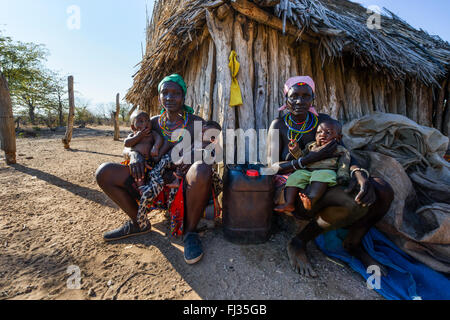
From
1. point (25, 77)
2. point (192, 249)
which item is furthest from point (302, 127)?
point (25, 77)

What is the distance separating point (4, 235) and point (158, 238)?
5.07ft

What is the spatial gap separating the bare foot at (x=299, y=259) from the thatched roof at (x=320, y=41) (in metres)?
2.48

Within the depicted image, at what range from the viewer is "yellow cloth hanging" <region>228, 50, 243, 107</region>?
2785mm

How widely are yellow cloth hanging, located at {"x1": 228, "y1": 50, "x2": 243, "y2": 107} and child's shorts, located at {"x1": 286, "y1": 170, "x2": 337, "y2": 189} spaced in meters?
1.41

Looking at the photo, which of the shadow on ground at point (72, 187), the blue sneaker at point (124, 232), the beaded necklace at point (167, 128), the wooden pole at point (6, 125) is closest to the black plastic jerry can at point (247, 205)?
the beaded necklace at point (167, 128)

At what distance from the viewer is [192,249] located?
1.75 metres

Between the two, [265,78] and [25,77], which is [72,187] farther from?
[25,77]

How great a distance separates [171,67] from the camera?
3.83 meters

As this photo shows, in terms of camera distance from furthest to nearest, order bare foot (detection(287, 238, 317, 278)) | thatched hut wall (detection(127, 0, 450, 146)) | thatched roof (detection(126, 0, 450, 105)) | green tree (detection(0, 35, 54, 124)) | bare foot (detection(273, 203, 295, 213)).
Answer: green tree (detection(0, 35, 54, 124)) → thatched hut wall (detection(127, 0, 450, 146)) → thatched roof (detection(126, 0, 450, 105)) → bare foot (detection(273, 203, 295, 213)) → bare foot (detection(287, 238, 317, 278))

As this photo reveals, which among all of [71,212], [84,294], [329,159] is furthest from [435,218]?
[71,212]

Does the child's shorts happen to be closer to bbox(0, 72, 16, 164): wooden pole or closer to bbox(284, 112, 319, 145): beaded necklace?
bbox(284, 112, 319, 145): beaded necklace

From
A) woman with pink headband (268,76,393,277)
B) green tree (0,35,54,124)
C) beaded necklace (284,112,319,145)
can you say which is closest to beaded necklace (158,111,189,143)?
woman with pink headband (268,76,393,277)

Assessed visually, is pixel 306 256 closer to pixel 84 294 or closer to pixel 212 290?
pixel 212 290

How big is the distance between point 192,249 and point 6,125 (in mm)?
5911
